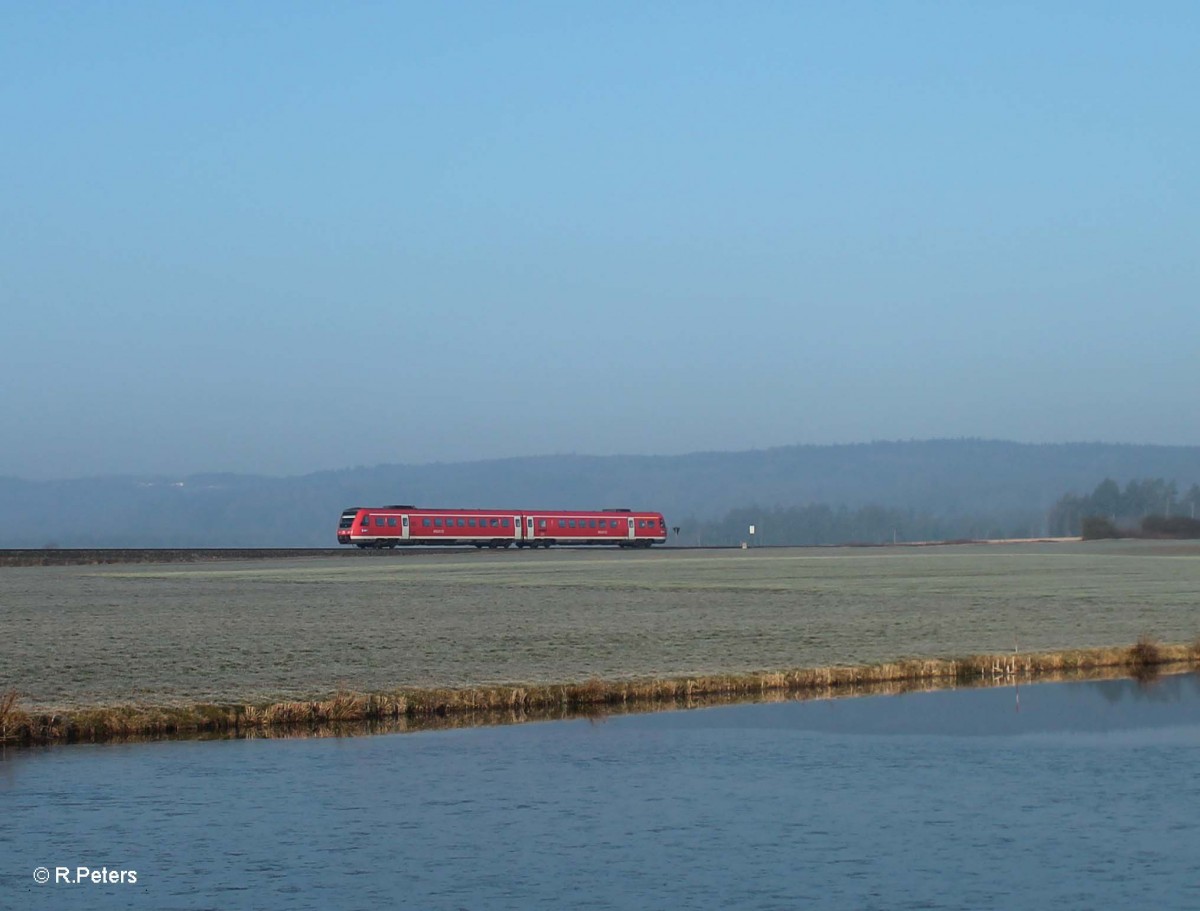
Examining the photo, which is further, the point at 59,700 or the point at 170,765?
the point at 59,700

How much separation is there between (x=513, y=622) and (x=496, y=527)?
7722 centimetres

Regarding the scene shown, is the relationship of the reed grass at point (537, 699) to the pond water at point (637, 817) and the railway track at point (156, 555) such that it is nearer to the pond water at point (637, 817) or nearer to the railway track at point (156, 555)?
the pond water at point (637, 817)

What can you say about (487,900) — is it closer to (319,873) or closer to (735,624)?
(319,873)

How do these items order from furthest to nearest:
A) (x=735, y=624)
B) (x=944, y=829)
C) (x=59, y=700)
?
(x=735, y=624) < (x=59, y=700) < (x=944, y=829)

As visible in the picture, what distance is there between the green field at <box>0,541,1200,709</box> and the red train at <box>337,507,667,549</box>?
36311 mm

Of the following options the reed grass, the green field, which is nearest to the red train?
the green field

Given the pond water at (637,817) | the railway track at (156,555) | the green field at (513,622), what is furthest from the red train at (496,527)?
the pond water at (637,817)

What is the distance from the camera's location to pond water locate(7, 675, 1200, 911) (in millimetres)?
13969

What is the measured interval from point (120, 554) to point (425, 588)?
38.9 metres

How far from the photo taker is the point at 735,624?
39.4 m

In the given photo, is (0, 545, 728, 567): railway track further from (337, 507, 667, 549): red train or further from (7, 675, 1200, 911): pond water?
(7, 675, 1200, 911): pond water

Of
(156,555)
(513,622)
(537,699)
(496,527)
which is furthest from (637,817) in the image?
(496,527)

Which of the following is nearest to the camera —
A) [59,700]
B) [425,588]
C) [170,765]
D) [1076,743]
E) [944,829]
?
[944,829]

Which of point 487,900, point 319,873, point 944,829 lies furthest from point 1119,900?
point 319,873
